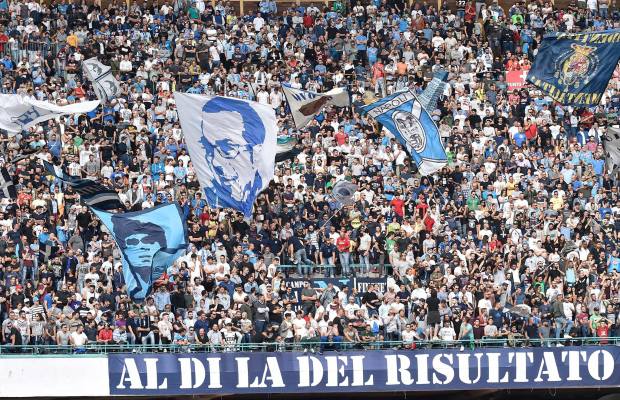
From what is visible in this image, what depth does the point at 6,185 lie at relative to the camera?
34375mm

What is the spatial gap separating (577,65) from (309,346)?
9.30m

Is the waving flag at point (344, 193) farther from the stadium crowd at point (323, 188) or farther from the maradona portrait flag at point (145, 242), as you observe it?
the maradona portrait flag at point (145, 242)

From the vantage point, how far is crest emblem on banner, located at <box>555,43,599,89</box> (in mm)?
35781

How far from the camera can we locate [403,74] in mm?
42812

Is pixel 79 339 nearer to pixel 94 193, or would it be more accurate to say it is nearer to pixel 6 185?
pixel 94 193

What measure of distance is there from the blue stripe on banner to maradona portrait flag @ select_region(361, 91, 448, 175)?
5.51 metres

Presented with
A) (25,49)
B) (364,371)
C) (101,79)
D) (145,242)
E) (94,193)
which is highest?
(25,49)

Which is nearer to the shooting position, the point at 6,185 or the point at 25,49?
the point at 6,185

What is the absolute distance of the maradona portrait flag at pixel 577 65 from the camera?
35531 millimetres

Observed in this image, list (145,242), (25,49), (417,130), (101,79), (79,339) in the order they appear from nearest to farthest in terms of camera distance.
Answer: (145,242), (79,339), (417,130), (101,79), (25,49)

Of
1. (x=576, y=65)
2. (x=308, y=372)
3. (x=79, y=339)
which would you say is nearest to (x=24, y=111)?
(x=79, y=339)

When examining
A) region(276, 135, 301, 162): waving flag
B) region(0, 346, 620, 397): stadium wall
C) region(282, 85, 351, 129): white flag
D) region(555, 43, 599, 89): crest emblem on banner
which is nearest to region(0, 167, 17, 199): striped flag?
region(0, 346, 620, 397): stadium wall

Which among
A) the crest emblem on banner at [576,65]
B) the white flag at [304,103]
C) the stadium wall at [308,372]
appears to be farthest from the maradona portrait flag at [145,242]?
the crest emblem on banner at [576,65]

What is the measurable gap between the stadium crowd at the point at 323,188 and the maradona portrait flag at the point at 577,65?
2.70m
